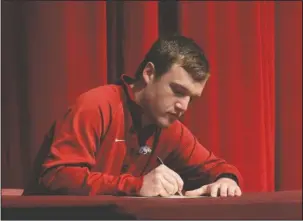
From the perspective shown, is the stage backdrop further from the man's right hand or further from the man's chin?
the man's right hand

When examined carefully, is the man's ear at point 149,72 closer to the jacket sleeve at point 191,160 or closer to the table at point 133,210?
the jacket sleeve at point 191,160

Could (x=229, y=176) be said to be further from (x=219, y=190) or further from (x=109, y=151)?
(x=109, y=151)

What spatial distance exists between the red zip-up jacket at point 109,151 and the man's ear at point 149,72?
0.15ft

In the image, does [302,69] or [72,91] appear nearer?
[72,91]

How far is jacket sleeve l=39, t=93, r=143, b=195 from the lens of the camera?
91 cm

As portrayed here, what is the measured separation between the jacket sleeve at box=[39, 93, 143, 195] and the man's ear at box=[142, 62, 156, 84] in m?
0.13

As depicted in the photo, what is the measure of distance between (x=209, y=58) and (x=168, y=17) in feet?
0.60

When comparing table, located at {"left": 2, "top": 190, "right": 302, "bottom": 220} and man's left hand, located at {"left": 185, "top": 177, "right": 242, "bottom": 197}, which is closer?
table, located at {"left": 2, "top": 190, "right": 302, "bottom": 220}

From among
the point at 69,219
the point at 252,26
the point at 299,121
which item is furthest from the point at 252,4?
the point at 69,219

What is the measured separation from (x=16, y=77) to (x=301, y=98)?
2.83 feet

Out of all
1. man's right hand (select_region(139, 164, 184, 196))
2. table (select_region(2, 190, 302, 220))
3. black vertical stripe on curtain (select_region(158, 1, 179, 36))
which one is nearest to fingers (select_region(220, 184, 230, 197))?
man's right hand (select_region(139, 164, 184, 196))

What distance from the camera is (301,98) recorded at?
5.71 feet

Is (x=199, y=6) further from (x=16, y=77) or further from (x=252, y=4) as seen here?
(x=16, y=77)

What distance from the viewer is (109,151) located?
1.06m
